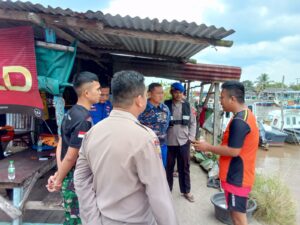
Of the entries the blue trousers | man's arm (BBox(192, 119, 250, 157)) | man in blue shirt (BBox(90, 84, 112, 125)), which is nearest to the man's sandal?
the blue trousers

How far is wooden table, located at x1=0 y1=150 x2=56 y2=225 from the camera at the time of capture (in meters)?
3.03

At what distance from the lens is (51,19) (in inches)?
120

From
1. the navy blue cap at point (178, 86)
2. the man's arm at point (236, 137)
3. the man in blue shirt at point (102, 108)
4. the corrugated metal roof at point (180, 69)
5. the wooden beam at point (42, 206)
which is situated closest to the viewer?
the man's arm at point (236, 137)

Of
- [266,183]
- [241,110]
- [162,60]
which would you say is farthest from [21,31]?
[266,183]

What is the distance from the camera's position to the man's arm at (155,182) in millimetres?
1507

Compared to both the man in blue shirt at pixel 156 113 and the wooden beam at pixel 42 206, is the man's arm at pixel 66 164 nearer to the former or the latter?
the wooden beam at pixel 42 206

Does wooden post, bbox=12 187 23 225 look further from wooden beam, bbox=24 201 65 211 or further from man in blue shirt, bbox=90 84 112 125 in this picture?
man in blue shirt, bbox=90 84 112 125

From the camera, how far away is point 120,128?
61.6 inches

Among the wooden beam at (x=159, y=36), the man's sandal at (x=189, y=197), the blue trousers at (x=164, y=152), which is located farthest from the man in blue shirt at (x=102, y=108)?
the man's sandal at (x=189, y=197)

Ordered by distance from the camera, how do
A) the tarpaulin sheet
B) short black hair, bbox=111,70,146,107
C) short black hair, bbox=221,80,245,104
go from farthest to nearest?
the tarpaulin sheet, short black hair, bbox=221,80,245,104, short black hair, bbox=111,70,146,107

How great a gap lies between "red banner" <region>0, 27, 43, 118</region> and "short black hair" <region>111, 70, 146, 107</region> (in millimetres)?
1983

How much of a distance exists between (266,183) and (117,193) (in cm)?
428

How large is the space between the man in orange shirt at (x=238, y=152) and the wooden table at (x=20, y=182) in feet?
7.14

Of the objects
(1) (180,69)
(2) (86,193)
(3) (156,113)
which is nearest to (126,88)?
(2) (86,193)
